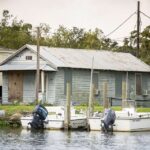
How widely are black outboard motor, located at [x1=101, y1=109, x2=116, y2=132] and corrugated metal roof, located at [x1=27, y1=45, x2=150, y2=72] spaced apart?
14.0 m

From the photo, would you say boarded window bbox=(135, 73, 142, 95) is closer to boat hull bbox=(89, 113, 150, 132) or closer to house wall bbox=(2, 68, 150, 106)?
house wall bbox=(2, 68, 150, 106)

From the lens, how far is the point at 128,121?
53.0 metres

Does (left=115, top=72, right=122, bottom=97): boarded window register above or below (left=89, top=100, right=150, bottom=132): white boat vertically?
above

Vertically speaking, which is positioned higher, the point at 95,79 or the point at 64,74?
the point at 64,74

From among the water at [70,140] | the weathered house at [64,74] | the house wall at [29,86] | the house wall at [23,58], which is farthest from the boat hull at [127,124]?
the house wall at [23,58]

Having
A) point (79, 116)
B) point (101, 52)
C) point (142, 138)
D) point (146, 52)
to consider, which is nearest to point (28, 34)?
point (146, 52)

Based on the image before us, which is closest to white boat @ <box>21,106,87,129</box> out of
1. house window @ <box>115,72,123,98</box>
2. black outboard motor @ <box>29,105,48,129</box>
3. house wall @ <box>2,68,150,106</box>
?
black outboard motor @ <box>29,105,48,129</box>

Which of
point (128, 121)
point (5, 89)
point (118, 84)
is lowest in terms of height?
point (128, 121)

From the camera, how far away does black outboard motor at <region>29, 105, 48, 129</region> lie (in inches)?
2162

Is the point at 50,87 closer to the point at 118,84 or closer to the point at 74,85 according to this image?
the point at 74,85

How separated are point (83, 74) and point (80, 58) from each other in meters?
1.91

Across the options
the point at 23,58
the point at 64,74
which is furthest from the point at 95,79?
the point at 23,58

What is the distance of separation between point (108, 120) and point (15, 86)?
18931mm

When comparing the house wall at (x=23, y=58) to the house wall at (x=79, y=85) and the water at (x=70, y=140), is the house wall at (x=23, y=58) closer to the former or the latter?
the house wall at (x=79, y=85)
